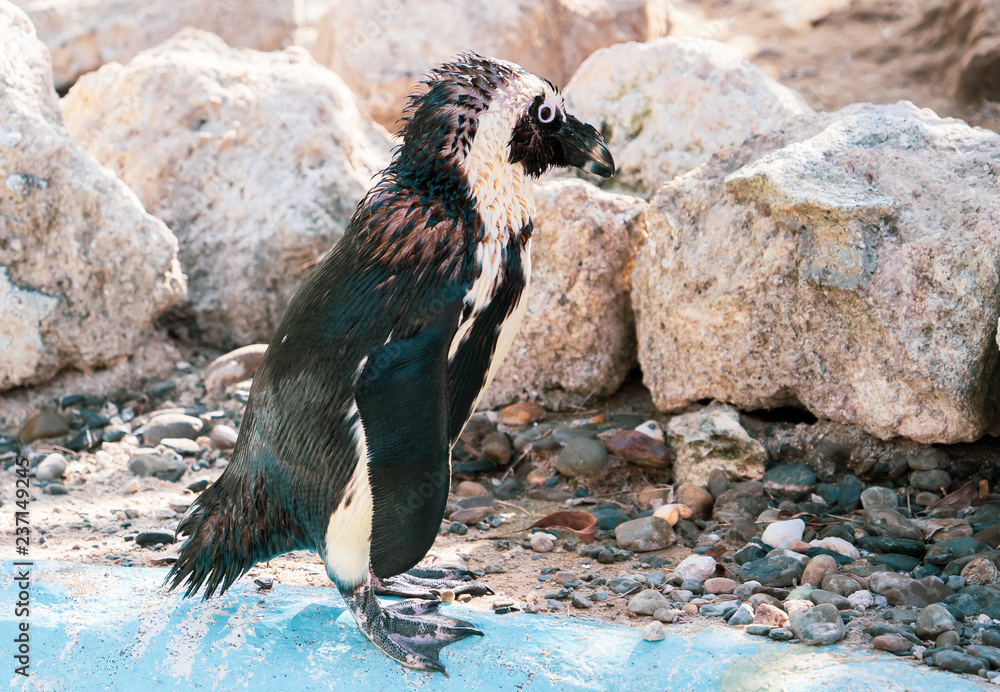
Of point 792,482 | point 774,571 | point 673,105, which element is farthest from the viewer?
point 673,105

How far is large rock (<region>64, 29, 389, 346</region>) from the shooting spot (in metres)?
4.35

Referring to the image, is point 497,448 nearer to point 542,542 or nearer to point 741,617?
point 542,542

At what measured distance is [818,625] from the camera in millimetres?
2117

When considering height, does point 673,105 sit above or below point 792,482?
above

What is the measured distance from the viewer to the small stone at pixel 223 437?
3619mm

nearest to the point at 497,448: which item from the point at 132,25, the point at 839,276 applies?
the point at 839,276

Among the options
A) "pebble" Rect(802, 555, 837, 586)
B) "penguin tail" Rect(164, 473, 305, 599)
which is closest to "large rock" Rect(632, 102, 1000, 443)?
"pebble" Rect(802, 555, 837, 586)

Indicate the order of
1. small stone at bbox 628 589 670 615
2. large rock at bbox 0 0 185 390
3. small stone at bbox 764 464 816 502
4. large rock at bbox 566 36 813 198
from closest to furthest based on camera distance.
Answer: small stone at bbox 628 589 670 615 → small stone at bbox 764 464 816 502 → large rock at bbox 0 0 185 390 → large rock at bbox 566 36 813 198

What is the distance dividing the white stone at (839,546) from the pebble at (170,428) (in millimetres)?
2371

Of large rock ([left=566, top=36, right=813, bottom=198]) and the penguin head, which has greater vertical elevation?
large rock ([left=566, top=36, right=813, bottom=198])

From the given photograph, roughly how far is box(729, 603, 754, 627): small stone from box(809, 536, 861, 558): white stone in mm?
449

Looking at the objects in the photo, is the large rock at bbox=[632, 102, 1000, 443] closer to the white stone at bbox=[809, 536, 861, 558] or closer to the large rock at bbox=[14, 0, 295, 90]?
the white stone at bbox=[809, 536, 861, 558]

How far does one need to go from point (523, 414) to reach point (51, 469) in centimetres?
172

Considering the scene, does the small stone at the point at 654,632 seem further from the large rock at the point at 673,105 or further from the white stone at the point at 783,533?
the large rock at the point at 673,105
